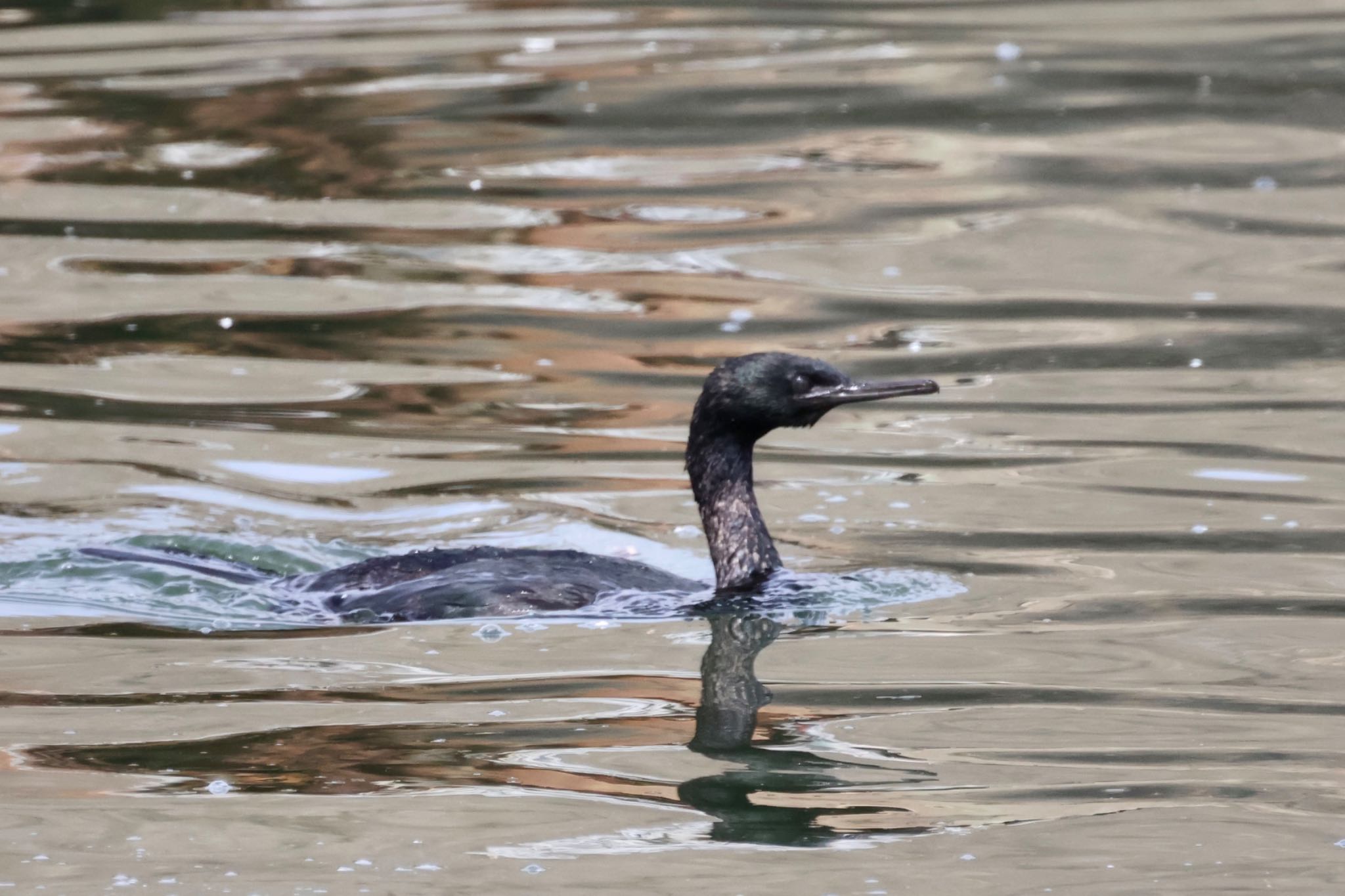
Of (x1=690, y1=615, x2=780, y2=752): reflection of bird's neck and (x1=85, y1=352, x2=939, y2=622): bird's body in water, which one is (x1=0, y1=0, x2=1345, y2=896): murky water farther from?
(x1=85, y1=352, x2=939, y2=622): bird's body in water

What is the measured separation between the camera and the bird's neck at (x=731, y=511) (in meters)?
7.59

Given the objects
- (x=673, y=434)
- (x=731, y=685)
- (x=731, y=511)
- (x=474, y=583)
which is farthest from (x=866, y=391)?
(x=673, y=434)

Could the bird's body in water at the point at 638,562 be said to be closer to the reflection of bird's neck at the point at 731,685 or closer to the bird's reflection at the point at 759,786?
the reflection of bird's neck at the point at 731,685

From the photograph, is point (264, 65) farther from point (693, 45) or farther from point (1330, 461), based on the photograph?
point (1330, 461)

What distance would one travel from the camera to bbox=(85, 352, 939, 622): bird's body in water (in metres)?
7.10

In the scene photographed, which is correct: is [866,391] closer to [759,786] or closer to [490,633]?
[490,633]

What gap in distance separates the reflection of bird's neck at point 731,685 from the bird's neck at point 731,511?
39 cm

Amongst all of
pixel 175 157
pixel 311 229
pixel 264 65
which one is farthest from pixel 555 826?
pixel 264 65

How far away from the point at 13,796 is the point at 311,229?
319 inches

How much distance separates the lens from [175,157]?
47.2ft

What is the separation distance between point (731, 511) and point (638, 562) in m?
0.43

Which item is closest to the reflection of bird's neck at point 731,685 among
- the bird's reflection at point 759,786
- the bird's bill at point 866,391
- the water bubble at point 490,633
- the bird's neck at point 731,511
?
the bird's reflection at point 759,786

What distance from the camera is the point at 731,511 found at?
7605 mm

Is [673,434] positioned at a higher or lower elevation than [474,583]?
higher
